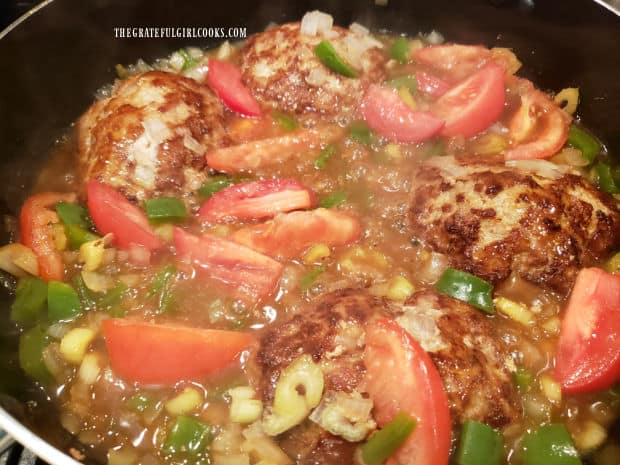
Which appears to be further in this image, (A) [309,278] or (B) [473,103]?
(B) [473,103]

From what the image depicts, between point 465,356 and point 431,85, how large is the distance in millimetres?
2354

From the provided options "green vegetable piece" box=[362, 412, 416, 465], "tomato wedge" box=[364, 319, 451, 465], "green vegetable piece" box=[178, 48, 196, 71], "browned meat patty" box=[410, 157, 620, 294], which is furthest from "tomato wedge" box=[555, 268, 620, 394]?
"green vegetable piece" box=[178, 48, 196, 71]

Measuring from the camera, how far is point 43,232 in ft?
10.7

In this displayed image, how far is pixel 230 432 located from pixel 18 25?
2799 mm

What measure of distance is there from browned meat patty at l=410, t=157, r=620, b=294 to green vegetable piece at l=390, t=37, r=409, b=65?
1590 mm

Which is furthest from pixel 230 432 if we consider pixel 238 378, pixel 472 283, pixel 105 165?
pixel 105 165

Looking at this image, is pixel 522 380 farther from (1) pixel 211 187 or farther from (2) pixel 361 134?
(1) pixel 211 187

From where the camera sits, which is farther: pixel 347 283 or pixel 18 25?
pixel 18 25

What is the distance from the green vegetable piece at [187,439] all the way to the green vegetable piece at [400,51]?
3.16 meters

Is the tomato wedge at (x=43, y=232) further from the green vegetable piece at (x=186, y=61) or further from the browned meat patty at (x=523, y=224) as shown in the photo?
the browned meat patty at (x=523, y=224)

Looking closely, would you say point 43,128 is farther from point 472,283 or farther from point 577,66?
point 577,66

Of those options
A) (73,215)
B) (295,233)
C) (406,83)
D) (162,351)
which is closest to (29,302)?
(73,215)

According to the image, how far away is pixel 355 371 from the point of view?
8.11ft

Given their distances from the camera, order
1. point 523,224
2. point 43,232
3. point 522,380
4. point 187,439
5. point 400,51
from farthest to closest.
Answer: point 400,51 → point 43,232 → point 523,224 → point 522,380 → point 187,439
